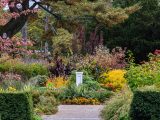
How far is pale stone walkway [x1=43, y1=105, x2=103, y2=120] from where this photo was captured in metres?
15.0

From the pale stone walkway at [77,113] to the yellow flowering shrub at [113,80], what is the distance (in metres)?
3.50

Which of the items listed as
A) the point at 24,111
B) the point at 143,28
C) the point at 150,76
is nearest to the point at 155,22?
the point at 143,28

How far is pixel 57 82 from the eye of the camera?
922 inches

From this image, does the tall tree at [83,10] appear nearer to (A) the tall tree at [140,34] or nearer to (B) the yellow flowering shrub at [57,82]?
(A) the tall tree at [140,34]

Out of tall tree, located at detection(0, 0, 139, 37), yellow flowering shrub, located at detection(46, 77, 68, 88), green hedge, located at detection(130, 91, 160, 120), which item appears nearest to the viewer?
green hedge, located at detection(130, 91, 160, 120)

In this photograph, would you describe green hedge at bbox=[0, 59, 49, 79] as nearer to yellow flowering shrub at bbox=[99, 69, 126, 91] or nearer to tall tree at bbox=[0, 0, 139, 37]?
tall tree at bbox=[0, 0, 139, 37]

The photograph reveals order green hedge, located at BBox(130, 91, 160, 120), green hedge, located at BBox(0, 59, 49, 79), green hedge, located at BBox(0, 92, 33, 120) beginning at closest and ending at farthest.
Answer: green hedge, located at BBox(130, 91, 160, 120) → green hedge, located at BBox(0, 92, 33, 120) → green hedge, located at BBox(0, 59, 49, 79)

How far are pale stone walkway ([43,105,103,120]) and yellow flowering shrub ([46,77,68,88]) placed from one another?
4.14 metres

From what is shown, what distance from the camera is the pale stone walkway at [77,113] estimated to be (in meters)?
15.0

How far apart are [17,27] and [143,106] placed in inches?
836

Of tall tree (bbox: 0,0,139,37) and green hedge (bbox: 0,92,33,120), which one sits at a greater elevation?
tall tree (bbox: 0,0,139,37)

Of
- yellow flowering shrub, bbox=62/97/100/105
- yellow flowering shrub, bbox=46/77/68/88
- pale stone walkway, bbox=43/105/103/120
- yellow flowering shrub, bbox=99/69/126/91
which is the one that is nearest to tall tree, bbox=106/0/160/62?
yellow flowering shrub, bbox=46/77/68/88

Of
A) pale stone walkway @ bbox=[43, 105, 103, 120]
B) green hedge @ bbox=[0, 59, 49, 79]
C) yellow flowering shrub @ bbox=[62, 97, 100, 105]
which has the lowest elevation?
green hedge @ bbox=[0, 59, 49, 79]

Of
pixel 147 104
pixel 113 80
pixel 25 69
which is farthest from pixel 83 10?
pixel 147 104
